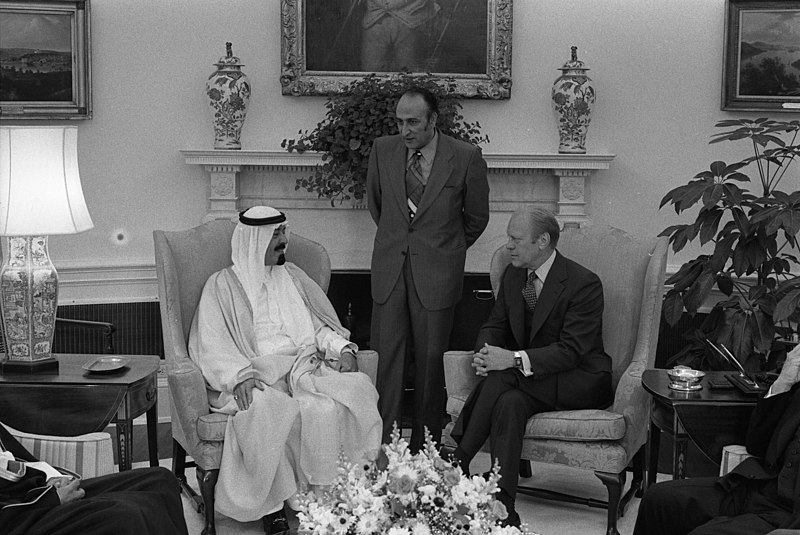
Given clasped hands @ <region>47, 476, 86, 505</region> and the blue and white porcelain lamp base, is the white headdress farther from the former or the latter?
clasped hands @ <region>47, 476, 86, 505</region>

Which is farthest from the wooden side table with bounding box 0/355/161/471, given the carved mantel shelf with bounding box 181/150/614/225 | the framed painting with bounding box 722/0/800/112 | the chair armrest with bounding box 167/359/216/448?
the framed painting with bounding box 722/0/800/112

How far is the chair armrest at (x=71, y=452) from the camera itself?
3.84 m

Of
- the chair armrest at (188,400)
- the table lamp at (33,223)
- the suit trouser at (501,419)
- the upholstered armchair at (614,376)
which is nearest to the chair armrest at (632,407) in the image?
the upholstered armchair at (614,376)

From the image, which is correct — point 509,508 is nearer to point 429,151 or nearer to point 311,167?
point 429,151

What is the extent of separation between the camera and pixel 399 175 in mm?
5625

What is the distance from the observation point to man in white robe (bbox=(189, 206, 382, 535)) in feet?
15.2

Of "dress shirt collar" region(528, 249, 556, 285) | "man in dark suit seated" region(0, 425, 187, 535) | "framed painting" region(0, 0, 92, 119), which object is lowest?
"man in dark suit seated" region(0, 425, 187, 535)

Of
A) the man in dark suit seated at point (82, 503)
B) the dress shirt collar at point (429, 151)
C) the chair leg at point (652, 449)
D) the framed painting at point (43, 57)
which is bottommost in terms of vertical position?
the chair leg at point (652, 449)

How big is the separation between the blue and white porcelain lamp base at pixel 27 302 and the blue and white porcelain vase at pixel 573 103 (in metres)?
3.58

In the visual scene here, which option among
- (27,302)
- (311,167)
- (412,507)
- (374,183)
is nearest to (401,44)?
(311,167)

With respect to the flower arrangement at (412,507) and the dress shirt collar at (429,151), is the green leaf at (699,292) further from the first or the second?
the flower arrangement at (412,507)

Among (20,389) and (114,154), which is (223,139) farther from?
(20,389)

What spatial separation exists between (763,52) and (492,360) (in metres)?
3.35

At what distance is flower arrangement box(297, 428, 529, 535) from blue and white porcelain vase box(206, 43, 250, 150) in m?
4.23
